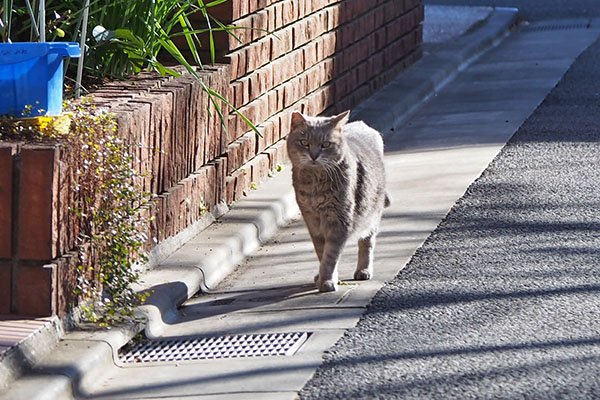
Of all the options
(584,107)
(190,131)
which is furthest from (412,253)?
(584,107)

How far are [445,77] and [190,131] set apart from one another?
5926 millimetres

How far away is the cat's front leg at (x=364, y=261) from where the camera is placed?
5.46 meters

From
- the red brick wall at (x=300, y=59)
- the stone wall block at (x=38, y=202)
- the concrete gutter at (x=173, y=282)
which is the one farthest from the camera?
the red brick wall at (x=300, y=59)

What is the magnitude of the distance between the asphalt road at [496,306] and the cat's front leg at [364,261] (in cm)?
19

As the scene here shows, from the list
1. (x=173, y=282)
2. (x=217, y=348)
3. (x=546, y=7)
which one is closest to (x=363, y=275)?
(x=173, y=282)

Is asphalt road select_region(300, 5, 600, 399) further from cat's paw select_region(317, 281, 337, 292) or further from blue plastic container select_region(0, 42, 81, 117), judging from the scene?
blue plastic container select_region(0, 42, 81, 117)

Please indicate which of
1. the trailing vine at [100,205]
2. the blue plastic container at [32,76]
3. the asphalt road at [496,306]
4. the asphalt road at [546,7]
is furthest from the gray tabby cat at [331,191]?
the asphalt road at [546,7]

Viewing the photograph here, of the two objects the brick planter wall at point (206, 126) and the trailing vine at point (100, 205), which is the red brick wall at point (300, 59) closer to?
the brick planter wall at point (206, 126)

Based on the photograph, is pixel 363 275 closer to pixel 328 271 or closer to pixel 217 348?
pixel 328 271

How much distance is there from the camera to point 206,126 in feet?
20.0

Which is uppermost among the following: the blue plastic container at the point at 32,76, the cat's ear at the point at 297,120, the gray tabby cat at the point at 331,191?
the blue plastic container at the point at 32,76

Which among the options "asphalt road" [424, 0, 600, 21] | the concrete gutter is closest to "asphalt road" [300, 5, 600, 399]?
the concrete gutter

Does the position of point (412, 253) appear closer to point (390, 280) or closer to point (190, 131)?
point (390, 280)

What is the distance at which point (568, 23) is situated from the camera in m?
15.8
